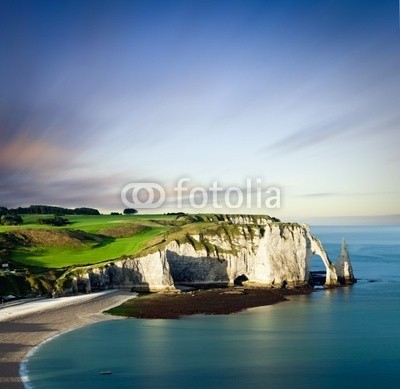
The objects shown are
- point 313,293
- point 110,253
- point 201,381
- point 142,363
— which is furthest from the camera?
point 110,253

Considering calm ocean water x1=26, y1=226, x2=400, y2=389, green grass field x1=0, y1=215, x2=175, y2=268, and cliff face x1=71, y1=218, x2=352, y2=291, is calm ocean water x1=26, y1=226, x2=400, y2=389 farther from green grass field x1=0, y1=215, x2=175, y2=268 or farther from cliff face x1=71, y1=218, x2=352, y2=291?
green grass field x1=0, y1=215, x2=175, y2=268

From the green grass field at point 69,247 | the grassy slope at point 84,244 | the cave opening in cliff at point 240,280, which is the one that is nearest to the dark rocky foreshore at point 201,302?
the cave opening in cliff at point 240,280

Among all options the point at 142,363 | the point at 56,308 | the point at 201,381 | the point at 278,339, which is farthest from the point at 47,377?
the point at 56,308

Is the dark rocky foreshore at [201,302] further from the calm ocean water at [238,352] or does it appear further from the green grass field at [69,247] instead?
the green grass field at [69,247]

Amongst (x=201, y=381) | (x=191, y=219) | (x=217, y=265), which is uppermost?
(x=191, y=219)

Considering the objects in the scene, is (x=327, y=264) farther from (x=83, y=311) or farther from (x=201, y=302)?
(x=83, y=311)

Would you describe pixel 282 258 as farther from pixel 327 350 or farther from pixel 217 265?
pixel 327 350
